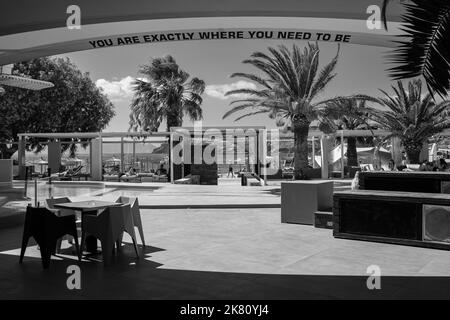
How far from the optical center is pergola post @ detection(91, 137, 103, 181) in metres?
24.1

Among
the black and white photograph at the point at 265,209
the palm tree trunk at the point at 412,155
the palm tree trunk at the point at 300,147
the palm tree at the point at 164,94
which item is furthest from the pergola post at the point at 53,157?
the palm tree trunk at the point at 412,155

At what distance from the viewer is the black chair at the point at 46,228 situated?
4.98 metres

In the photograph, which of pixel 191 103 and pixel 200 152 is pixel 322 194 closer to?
pixel 200 152

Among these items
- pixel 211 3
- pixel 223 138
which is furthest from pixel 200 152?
pixel 211 3

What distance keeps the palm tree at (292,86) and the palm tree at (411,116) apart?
2.17m

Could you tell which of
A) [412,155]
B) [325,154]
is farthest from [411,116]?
[325,154]

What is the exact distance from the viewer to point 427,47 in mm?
3666

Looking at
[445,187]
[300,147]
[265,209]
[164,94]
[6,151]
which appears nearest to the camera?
[445,187]

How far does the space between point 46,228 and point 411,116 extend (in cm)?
1377

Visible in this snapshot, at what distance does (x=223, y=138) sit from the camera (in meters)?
27.1

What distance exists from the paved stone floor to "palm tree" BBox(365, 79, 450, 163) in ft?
31.2

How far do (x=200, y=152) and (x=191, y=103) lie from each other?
Answer: 19.2ft

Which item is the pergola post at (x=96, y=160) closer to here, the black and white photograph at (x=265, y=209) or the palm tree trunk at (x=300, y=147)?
the black and white photograph at (x=265, y=209)

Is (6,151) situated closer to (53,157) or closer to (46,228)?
(53,157)
